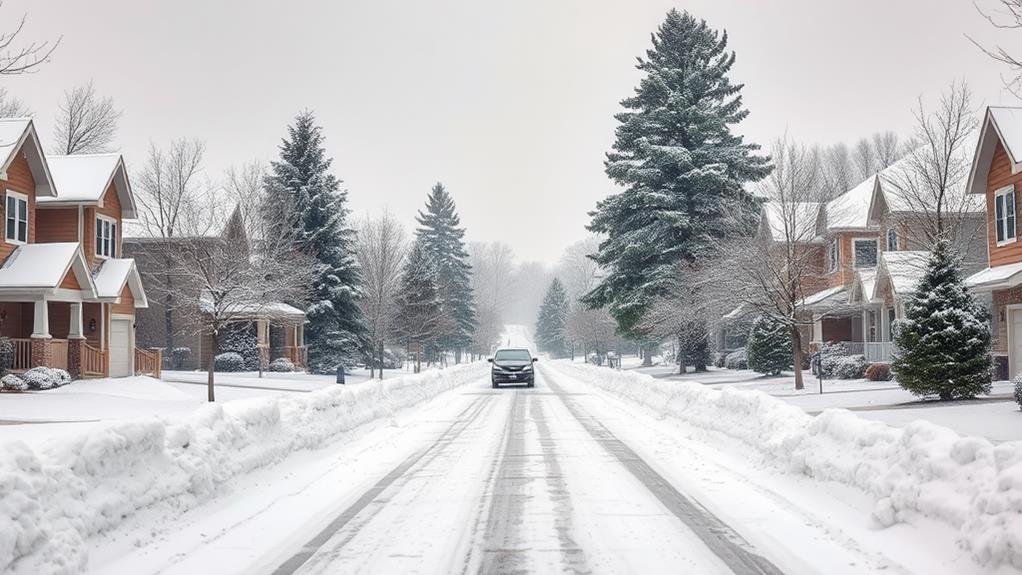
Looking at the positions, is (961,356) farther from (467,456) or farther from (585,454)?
(467,456)

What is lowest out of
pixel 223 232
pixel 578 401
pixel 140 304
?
pixel 578 401

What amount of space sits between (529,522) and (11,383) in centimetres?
2224

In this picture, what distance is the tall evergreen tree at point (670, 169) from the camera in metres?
39.3

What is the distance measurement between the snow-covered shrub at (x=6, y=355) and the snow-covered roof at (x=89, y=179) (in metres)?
6.24

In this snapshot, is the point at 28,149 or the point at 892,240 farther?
the point at 892,240

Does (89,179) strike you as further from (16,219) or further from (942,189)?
(942,189)

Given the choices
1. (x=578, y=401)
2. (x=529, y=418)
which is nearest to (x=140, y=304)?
(x=578, y=401)

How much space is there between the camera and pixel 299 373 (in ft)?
147

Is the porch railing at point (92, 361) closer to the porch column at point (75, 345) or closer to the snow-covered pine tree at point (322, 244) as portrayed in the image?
the porch column at point (75, 345)

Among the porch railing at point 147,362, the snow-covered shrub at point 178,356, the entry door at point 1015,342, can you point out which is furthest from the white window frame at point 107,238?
the entry door at point 1015,342

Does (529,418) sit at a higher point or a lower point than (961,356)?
lower

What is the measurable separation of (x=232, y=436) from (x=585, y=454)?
5263 mm

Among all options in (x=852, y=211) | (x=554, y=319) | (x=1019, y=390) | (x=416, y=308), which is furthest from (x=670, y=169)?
(x=554, y=319)

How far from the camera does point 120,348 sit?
108ft
